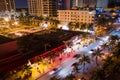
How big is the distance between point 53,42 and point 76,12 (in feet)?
123

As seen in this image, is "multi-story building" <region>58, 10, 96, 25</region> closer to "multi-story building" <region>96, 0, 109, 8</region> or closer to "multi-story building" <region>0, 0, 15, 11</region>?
"multi-story building" <region>0, 0, 15, 11</region>

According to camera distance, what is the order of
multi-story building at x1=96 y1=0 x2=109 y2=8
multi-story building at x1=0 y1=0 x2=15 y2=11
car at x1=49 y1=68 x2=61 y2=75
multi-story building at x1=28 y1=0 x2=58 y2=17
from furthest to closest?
multi-story building at x1=96 y1=0 x2=109 y2=8 < multi-story building at x1=0 y1=0 x2=15 y2=11 < multi-story building at x1=28 y1=0 x2=58 y2=17 < car at x1=49 y1=68 x2=61 y2=75

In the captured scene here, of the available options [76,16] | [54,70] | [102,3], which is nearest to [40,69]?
[54,70]

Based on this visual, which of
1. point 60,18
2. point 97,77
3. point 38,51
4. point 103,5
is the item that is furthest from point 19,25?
point 103,5

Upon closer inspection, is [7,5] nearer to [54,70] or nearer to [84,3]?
[84,3]

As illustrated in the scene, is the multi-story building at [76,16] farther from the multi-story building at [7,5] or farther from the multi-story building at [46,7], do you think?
the multi-story building at [7,5]

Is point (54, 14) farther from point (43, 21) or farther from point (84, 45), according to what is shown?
point (84, 45)

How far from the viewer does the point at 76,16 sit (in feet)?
313

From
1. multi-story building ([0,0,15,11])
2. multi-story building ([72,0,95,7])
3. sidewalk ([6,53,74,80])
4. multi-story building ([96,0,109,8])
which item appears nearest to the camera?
sidewalk ([6,53,74,80])

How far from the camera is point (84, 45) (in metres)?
61.0

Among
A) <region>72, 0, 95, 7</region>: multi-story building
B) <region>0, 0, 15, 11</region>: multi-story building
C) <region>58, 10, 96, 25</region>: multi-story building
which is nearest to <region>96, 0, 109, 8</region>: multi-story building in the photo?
<region>72, 0, 95, 7</region>: multi-story building

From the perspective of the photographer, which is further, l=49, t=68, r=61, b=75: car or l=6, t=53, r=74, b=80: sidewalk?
l=49, t=68, r=61, b=75: car

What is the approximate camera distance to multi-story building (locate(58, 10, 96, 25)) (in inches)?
3602

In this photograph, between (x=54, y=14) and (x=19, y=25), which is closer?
(x=19, y=25)
